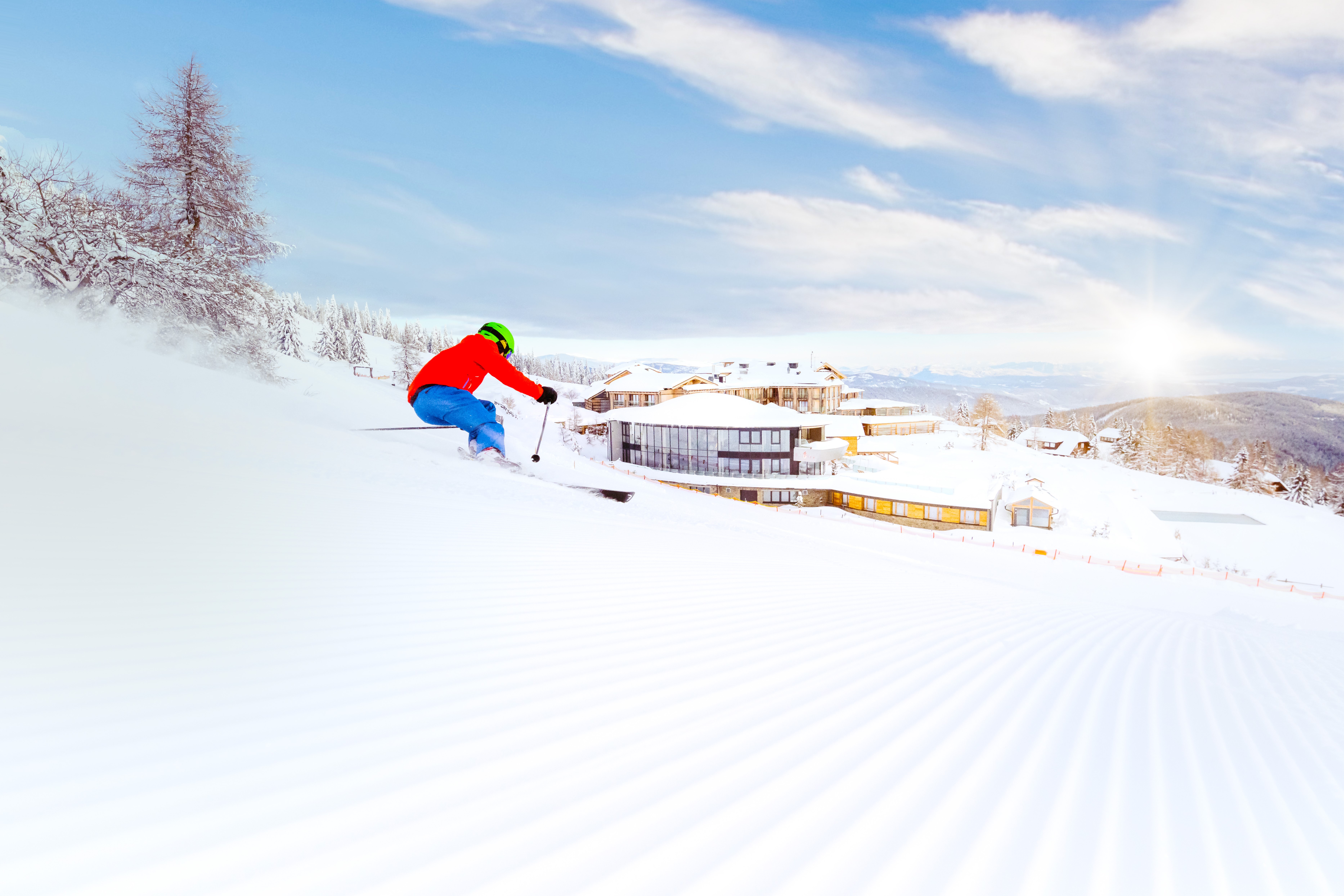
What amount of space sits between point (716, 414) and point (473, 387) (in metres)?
21.7

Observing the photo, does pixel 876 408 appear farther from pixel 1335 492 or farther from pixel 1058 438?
pixel 1335 492

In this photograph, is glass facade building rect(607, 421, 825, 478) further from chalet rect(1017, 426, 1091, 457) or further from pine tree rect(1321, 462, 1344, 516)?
chalet rect(1017, 426, 1091, 457)

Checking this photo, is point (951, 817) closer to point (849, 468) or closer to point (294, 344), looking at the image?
point (849, 468)

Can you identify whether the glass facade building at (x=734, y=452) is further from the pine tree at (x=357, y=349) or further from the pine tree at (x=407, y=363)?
the pine tree at (x=357, y=349)

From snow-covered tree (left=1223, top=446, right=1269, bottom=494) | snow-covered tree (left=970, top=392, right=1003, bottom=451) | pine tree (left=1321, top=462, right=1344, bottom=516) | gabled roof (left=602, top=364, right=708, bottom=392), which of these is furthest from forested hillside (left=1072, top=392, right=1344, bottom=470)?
gabled roof (left=602, top=364, right=708, bottom=392)

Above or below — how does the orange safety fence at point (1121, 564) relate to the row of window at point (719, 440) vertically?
below

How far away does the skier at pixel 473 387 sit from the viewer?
8.79m

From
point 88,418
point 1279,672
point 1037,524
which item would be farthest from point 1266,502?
point 88,418

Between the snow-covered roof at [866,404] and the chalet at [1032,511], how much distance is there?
33687 mm

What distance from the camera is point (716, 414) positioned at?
101 feet

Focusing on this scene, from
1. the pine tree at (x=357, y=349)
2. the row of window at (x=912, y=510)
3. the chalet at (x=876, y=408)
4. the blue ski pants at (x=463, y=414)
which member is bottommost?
the row of window at (x=912, y=510)

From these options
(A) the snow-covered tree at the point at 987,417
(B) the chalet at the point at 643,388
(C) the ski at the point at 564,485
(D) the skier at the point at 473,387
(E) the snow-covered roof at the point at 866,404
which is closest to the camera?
(D) the skier at the point at 473,387

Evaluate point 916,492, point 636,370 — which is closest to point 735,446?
point 916,492

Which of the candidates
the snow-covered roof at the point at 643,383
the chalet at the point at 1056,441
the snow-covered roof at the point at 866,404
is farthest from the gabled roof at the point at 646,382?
the chalet at the point at 1056,441
